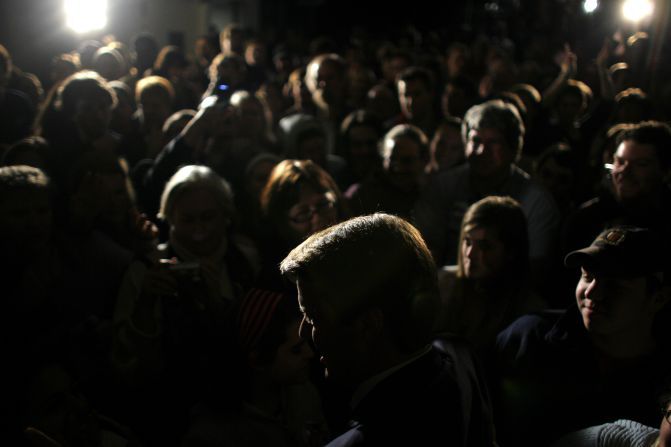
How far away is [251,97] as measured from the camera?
5395mm

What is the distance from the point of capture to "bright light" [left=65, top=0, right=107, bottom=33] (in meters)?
10.4

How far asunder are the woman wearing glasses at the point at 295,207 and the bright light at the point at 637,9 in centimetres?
497

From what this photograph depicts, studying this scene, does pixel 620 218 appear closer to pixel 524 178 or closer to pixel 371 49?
pixel 524 178

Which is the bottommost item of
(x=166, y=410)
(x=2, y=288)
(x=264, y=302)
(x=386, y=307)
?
(x=166, y=410)

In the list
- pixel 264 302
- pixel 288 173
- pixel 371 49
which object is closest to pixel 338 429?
pixel 264 302

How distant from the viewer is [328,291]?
5.18 ft

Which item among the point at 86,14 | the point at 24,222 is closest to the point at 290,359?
the point at 24,222

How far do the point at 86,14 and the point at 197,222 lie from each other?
8.51m

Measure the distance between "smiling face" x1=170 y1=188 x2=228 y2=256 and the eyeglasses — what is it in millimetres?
368

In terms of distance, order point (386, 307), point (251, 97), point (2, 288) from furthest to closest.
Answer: point (251, 97) → point (2, 288) → point (386, 307)

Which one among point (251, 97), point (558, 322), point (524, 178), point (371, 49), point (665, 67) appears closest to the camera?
point (558, 322)

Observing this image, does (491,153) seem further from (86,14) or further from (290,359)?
(86,14)

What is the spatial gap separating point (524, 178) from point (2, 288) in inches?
107

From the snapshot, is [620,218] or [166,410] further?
[620,218]
